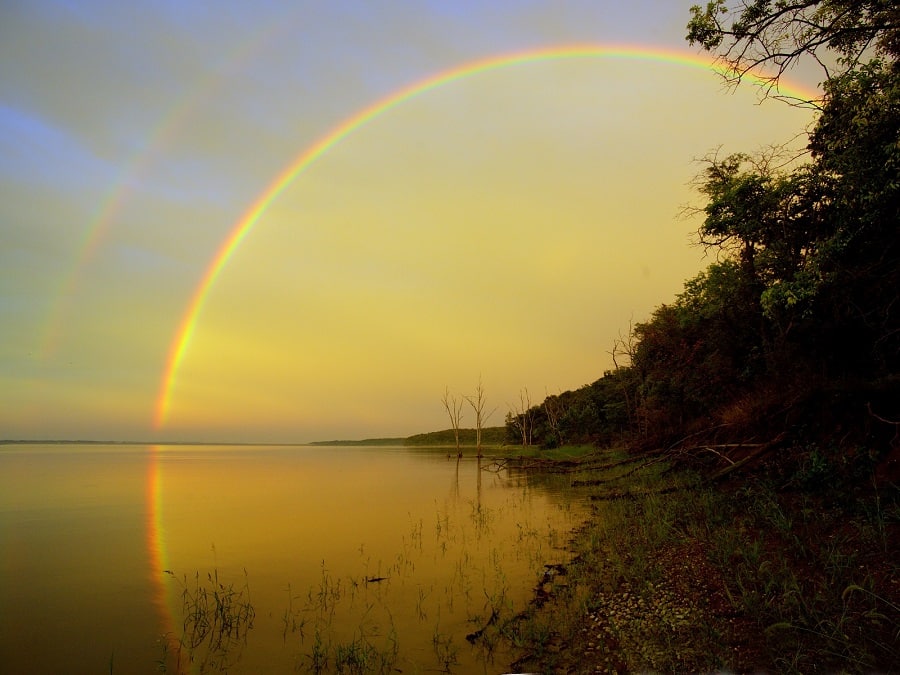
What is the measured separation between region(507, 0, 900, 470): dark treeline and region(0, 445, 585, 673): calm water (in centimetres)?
819

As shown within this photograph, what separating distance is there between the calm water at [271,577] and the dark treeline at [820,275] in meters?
8.19

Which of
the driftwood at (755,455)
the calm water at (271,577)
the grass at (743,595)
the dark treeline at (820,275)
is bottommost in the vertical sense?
the calm water at (271,577)

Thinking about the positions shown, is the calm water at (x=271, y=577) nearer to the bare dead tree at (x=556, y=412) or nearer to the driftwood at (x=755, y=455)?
the driftwood at (x=755, y=455)

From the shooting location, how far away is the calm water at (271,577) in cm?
757

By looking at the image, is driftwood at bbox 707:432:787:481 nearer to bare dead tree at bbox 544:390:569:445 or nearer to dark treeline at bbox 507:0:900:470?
dark treeline at bbox 507:0:900:470

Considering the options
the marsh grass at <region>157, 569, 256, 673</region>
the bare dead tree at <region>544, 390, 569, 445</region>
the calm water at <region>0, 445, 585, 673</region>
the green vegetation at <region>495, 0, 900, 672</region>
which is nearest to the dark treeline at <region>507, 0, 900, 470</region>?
the green vegetation at <region>495, 0, 900, 672</region>

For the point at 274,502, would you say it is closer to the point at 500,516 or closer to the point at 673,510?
the point at 500,516

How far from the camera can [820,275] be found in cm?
1229

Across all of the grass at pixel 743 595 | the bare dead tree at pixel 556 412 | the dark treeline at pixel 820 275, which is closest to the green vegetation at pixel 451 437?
the bare dead tree at pixel 556 412

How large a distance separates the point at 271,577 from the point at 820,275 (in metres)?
15.6

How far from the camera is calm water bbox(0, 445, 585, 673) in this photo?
7.57m

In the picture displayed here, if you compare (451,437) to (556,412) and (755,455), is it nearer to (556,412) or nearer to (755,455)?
(556,412)

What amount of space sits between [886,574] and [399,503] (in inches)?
805

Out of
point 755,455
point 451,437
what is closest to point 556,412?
point 755,455
